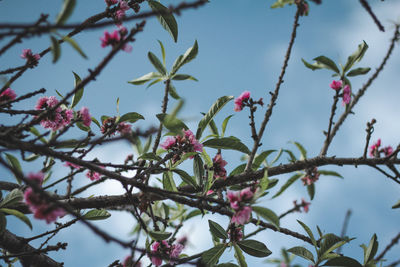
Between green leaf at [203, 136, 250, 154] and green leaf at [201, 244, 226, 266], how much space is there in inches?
24.5

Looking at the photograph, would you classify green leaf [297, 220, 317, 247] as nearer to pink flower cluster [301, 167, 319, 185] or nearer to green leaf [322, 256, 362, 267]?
green leaf [322, 256, 362, 267]

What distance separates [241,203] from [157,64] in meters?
1.21

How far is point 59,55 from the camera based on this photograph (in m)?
1.19

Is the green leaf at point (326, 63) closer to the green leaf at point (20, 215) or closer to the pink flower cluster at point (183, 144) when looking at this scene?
the pink flower cluster at point (183, 144)

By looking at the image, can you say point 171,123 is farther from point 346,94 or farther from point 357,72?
point 357,72

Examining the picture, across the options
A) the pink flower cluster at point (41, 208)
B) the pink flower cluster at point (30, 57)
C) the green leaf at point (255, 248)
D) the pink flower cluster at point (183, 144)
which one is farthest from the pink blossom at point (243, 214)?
the pink flower cluster at point (30, 57)

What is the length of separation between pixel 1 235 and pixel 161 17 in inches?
67.2

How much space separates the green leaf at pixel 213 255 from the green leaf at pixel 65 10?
1.45 meters

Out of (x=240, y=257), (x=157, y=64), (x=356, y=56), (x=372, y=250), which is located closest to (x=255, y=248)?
(x=240, y=257)

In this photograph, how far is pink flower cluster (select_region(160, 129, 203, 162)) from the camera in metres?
1.91

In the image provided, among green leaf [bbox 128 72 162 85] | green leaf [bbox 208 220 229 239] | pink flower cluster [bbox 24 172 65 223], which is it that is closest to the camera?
pink flower cluster [bbox 24 172 65 223]

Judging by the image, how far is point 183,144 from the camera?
1.97 meters

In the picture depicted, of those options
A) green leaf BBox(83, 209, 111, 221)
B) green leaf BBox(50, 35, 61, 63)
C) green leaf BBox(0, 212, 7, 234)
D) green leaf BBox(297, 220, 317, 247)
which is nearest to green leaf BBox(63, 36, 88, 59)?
green leaf BBox(50, 35, 61, 63)

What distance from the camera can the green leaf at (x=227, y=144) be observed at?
6.10ft
